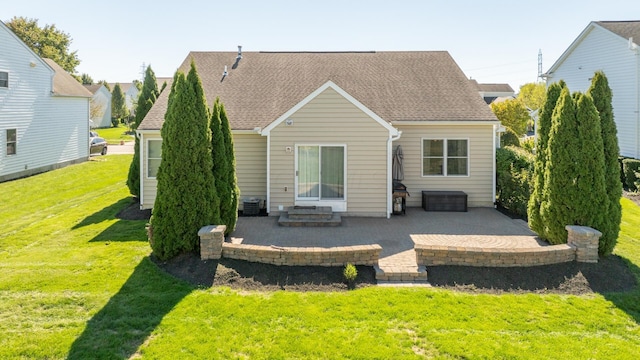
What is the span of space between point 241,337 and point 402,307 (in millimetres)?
2687

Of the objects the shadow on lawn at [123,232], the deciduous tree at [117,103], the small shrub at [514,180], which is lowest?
the shadow on lawn at [123,232]

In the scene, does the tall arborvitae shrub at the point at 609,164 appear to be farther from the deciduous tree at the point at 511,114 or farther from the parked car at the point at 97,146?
the parked car at the point at 97,146

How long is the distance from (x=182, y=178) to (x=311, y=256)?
338cm

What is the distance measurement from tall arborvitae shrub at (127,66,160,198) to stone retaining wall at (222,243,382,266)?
28.8 ft

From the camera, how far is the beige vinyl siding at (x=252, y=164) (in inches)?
560

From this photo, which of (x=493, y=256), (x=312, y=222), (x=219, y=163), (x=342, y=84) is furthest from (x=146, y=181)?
(x=493, y=256)

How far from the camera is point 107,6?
14688 mm

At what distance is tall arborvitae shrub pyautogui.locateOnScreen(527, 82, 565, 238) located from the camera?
964 cm

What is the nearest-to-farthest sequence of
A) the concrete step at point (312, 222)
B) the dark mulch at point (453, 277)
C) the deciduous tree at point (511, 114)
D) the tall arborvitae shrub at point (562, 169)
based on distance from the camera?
1. the dark mulch at point (453, 277)
2. the tall arborvitae shrub at point (562, 169)
3. the concrete step at point (312, 222)
4. the deciduous tree at point (511, 114)

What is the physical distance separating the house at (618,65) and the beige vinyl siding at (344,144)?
49.2 ft

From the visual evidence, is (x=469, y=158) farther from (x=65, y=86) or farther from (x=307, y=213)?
(x=65, y=86)

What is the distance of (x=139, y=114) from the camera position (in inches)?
664

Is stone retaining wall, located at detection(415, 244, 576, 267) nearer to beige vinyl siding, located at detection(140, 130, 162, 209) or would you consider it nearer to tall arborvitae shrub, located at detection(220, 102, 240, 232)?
tall arborvitae shrub, located at detection(220, 102, 240, 232)

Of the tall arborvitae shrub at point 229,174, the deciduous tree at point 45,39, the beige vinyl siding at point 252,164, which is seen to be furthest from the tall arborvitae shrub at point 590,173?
the deciduous tree at point 45,39
